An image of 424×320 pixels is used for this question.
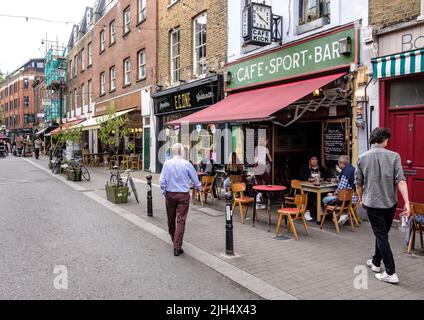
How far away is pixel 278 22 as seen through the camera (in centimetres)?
1089

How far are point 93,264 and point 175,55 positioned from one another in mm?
13216

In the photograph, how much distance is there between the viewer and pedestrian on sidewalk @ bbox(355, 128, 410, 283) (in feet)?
16.4

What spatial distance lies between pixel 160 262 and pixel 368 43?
612 centimetres

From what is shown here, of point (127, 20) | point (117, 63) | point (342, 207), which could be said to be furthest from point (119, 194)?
point (127, 20)

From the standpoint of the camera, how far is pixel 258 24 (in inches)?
412

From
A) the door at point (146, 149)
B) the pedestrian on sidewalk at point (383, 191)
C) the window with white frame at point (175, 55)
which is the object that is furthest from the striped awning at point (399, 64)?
the door at point (146, 149)

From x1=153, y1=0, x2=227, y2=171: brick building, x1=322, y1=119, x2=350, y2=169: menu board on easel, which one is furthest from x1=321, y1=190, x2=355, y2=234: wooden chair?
x1=153, y1=0, x2=227, y2=171: brick building

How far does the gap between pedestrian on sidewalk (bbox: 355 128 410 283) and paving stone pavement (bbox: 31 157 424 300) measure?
1.06ft

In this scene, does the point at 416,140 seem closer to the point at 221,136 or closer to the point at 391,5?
the point at 391,5

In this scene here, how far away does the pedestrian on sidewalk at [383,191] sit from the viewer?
498 cm

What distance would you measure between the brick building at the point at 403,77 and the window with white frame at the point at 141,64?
13800mm
